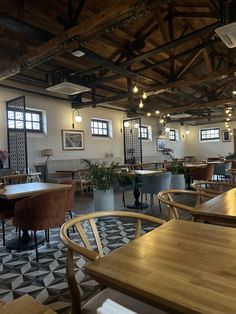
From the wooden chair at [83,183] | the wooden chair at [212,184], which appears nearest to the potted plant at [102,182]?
the wooden chair at [212,184]

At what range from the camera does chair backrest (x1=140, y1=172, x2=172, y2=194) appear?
15.7ft

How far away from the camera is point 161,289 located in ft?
2.44

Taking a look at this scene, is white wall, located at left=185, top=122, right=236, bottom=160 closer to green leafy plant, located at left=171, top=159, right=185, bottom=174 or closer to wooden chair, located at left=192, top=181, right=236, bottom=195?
green leafy plant, located at left=171, top=159, right=185, bottom=174

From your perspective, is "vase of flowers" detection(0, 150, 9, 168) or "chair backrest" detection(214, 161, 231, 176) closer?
"vase of flowers" detection(0, 150, 9, 168)

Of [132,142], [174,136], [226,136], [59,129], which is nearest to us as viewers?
[59,129]

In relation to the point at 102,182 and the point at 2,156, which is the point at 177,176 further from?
the point at 2,156

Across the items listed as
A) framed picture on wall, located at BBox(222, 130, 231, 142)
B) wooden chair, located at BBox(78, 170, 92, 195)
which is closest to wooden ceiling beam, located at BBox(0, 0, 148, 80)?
wooden chair, located at BBox(78, 170, 92, 195)

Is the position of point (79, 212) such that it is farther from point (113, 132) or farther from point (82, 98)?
point (113, 132)

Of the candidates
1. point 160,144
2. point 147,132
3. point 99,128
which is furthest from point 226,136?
point 99,128

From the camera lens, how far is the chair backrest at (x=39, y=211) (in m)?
2.76

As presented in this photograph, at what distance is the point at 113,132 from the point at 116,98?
2.83 meters

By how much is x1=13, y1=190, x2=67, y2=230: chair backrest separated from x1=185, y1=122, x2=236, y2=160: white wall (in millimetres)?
13405

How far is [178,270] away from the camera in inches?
33.7

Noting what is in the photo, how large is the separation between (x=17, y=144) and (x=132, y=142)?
5572 mm
